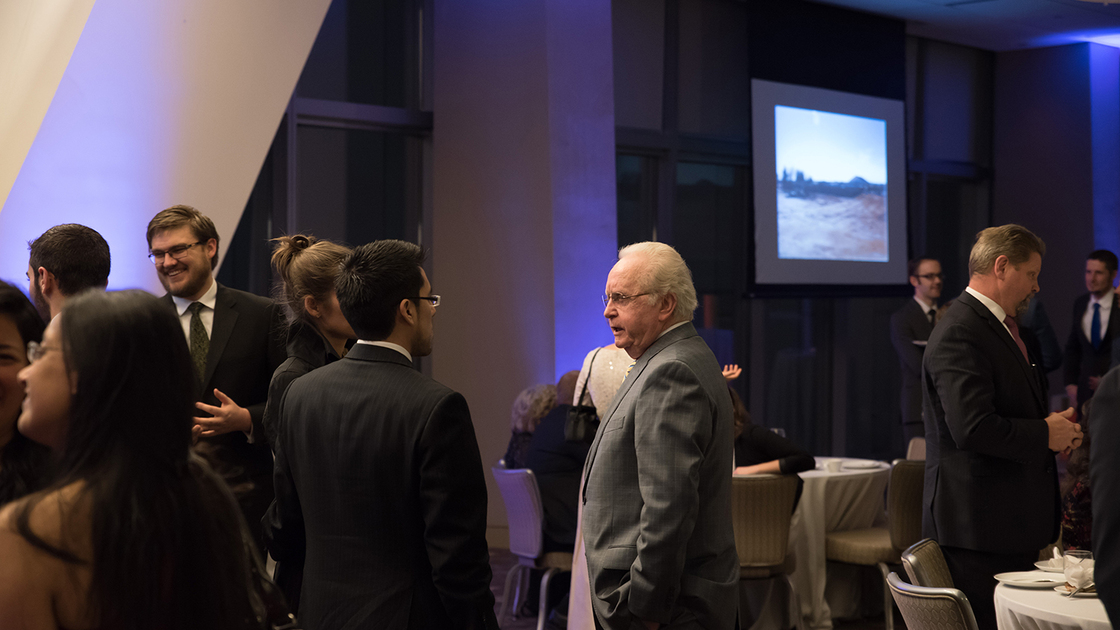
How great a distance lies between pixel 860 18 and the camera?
8562 millimetres

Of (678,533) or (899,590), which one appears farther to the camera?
(899,590)

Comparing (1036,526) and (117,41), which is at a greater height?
(117,41)

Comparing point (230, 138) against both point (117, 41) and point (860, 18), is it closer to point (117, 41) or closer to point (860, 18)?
point (117, 41)

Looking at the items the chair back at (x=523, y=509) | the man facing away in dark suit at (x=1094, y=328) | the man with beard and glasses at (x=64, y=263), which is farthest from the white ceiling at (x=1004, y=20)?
the man with beard and glasses at (x=64, y=263)

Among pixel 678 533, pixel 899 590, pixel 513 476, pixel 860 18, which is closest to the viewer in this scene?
pixel 678 533

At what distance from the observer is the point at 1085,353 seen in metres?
7.65

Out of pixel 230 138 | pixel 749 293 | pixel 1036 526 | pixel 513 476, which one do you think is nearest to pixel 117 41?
pixel 230 138

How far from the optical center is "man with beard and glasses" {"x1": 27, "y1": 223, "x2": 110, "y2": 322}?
2633mm

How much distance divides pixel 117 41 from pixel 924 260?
563cm

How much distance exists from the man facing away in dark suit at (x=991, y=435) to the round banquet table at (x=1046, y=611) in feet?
1.50

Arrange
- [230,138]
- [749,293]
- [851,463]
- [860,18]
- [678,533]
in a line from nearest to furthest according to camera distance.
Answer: [678,533], [230,138], [851,463], [749,293], [860,18]

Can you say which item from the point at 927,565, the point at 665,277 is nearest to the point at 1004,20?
the point at 927,565

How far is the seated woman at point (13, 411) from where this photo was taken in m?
1.49

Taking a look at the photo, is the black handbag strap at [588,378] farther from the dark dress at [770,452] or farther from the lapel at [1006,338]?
the lapel at [1006,338]
